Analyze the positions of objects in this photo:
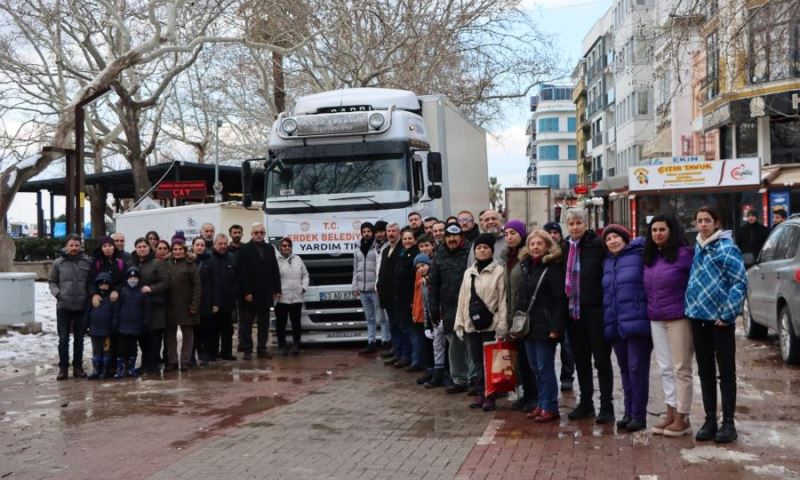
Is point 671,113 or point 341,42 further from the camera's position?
point 671,113

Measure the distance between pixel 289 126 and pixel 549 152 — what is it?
123 m

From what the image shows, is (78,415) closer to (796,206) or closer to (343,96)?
(343,96)

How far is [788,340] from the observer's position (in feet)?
40.0

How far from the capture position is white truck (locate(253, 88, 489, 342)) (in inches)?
573

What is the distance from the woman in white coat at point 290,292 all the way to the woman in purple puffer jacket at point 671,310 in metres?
7.05

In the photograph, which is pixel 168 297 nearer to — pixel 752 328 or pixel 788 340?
pixel 788 340

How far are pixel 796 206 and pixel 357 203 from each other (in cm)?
1960

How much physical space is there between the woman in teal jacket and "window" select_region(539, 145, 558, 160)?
129m

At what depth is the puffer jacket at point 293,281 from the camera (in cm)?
1430

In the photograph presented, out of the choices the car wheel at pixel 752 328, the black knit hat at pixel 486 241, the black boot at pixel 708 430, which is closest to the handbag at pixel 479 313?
the black knit hat at pixel 486 241

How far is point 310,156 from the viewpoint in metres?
14.8

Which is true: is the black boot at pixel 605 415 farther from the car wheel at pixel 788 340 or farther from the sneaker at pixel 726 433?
the car wheel at pixel 788 340

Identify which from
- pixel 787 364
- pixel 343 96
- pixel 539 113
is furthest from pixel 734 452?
pixel 539 113

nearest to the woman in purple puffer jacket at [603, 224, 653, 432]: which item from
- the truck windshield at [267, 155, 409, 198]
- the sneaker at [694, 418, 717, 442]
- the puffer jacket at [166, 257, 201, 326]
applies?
the sneaker at [694, 418, 717, 442]
